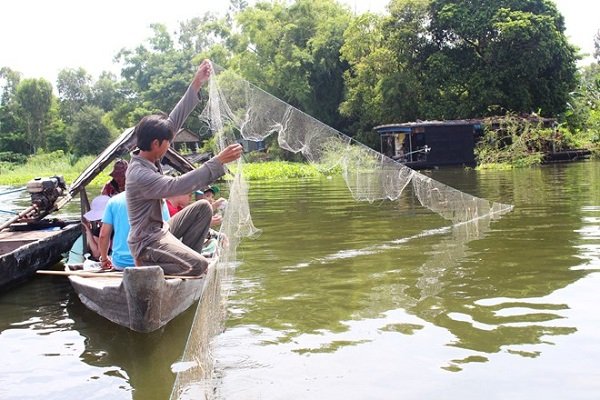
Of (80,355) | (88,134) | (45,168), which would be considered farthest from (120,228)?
(88,134)

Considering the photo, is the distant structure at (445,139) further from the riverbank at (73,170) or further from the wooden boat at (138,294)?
the wooden boat at (138,294)

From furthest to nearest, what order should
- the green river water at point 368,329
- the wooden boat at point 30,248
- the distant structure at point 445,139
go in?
the distant structure at point 445,139, the wooden boat at point 30,248, the green river water at point 368,329

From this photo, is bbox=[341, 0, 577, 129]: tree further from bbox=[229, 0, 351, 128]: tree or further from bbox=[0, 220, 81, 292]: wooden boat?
bbox=[0, 220, 81, 292]: wooden boat

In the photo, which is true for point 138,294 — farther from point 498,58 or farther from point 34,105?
point 34,105

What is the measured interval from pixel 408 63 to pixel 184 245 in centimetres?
3098

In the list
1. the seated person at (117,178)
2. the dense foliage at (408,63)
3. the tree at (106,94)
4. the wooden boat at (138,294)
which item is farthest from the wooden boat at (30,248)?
the tree at (106,94)

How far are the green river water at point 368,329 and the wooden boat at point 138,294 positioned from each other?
0.65ft

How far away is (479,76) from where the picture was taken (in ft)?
105

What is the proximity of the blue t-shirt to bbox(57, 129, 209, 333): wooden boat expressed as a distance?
161 mm

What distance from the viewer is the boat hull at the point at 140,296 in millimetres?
4652

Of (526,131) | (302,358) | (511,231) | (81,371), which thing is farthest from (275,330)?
(526,131)

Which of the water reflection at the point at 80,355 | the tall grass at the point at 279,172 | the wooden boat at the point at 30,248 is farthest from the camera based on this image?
the tall grass at the point at 279,172

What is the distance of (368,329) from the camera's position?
5094 millimetres

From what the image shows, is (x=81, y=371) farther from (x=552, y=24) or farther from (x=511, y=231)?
(x=552, y=24)
